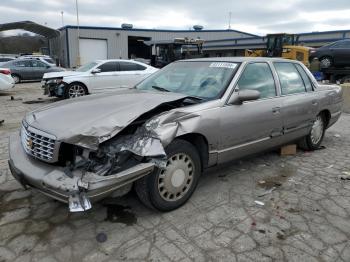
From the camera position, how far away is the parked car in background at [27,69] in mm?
18641

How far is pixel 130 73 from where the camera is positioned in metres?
12.2

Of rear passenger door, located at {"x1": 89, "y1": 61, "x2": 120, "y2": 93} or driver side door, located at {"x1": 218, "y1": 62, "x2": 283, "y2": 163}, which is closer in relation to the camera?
driver side door, located at {"x1": 218, "y1": 62, "x2": 283, "y2": 163}

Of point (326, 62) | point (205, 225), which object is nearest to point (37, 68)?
point (326, 62)

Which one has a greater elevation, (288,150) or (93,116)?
(93,116)

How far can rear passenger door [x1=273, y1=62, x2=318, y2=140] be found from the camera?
15.8 feet

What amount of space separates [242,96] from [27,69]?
59.4 feet

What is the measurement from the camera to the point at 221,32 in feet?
153

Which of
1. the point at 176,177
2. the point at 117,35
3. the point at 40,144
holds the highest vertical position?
the point at 117,35

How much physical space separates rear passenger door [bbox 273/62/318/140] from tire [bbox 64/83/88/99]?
7.81 m

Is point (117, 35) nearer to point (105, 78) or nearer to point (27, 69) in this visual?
point (27, 69)

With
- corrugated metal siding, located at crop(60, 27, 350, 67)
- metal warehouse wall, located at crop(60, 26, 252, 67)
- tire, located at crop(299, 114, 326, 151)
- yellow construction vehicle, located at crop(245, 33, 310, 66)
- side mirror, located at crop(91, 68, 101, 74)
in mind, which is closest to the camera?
tire, located at crop(299, 114, 326, 151)

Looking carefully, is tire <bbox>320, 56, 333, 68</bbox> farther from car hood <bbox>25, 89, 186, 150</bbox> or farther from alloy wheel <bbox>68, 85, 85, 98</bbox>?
car hood <bbox>25, 89, 186, 150</bbox>

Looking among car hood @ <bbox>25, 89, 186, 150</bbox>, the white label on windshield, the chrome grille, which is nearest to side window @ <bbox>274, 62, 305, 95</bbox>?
the white label on windshield

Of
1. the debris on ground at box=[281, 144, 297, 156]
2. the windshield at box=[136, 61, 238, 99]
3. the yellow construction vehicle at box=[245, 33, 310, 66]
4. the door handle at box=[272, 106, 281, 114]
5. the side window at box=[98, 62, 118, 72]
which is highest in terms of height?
the yellow construction vehicle at box=[245, 33, 310, 66]
